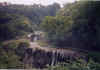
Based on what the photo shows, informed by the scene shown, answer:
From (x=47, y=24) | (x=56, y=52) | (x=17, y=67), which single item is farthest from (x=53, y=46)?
(x=17, y=67)

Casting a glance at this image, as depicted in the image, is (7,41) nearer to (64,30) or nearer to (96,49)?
(64,30)

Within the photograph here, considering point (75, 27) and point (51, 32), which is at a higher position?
point (75, 27)

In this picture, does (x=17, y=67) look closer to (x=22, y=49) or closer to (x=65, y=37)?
(x=22, y=49)

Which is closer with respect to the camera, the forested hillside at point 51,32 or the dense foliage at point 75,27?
the forested hillside at point 51,32

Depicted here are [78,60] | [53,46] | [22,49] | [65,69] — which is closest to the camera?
[65,69]

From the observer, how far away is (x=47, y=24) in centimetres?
354

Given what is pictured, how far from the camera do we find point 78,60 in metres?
2.97

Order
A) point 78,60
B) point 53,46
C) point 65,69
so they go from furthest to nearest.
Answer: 1. point 53,46
2. point 78,60
3. point 65,69

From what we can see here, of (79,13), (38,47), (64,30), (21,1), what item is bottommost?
(38,47)

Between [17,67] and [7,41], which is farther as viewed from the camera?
[7,41]

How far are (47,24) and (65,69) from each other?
1.50m

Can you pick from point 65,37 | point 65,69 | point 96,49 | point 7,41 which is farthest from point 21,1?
point 96,49

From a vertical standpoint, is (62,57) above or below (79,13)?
below

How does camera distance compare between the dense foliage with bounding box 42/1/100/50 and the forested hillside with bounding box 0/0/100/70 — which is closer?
the forested hillside with bounding box 0/0/100/70
